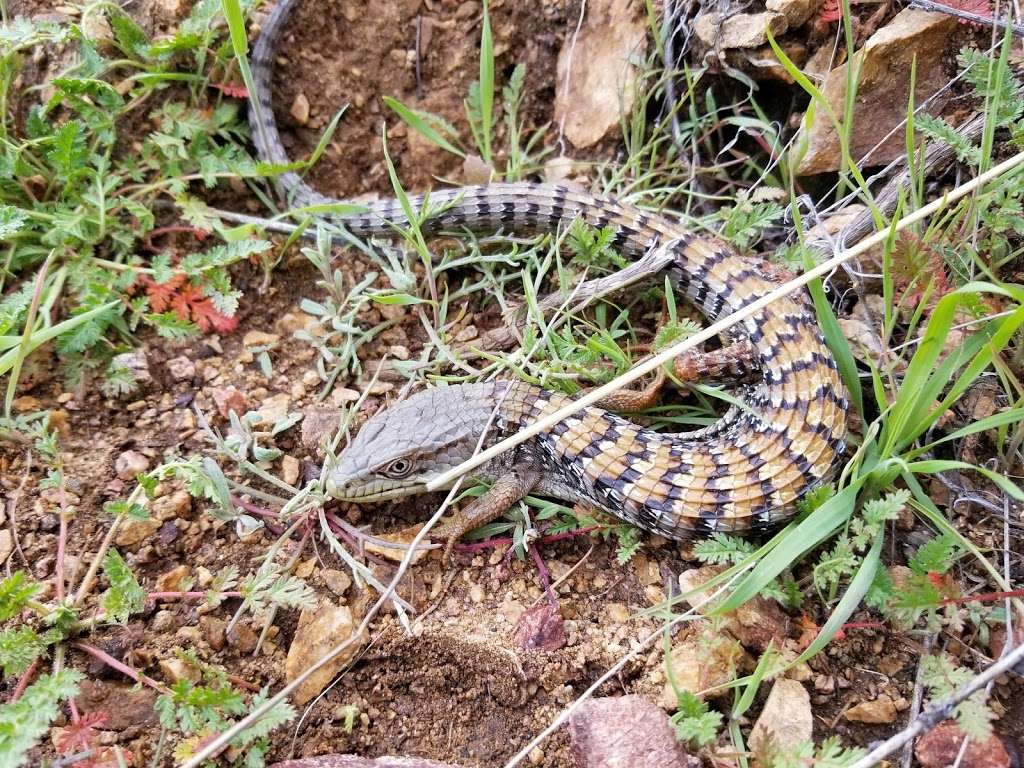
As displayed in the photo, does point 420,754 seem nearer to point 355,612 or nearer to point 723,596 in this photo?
point 355,612

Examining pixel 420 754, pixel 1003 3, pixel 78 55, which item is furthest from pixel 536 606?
pixel 78 55

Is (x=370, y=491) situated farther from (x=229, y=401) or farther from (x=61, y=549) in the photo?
(x=61, y=549)

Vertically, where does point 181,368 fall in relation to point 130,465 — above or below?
above

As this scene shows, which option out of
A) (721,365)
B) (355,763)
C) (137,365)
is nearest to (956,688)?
(721,365)

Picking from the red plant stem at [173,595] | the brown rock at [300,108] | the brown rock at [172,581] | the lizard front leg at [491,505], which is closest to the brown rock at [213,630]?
the red plant stem at [173,595]

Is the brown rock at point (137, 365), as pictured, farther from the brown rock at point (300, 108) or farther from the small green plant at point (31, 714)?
the brown rock at point (300, 108)

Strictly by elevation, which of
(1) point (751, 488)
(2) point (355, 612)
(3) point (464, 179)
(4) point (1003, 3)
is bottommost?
(2) point (355, 612)

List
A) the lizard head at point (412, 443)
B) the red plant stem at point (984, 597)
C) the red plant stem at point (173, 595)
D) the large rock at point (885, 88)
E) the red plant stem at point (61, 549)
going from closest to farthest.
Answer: the red plant stem at point (984, 597) → the red plant stem at point (61, 549) → the red plant stem at point (173, 595) → the lizard head at point (412, 443) → the large rock at point (885, 88)
